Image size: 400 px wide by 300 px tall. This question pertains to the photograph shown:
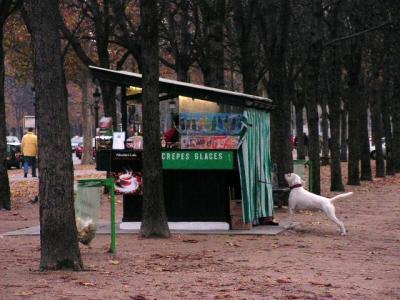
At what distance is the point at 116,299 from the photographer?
7863 mm

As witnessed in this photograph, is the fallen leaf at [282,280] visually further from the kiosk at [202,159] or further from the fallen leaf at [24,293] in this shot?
the kiosk at [202,159]

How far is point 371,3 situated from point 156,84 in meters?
14.4

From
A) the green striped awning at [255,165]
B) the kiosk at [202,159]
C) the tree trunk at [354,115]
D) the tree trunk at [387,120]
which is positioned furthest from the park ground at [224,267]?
the tree trunk at [387,120]

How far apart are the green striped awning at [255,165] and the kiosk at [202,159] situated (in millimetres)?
18

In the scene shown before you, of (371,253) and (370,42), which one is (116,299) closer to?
(371,253)

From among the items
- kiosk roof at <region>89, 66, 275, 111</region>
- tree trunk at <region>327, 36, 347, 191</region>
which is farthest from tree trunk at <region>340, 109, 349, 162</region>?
kiosk roof at <region>89, 66, 275, 111</region>

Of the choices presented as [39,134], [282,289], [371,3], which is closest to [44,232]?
[39,134]

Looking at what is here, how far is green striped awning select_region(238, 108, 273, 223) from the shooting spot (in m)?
14.2

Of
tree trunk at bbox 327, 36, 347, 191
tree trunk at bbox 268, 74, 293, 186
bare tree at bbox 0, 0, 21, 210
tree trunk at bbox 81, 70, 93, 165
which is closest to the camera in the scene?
bare tree at bbox 0, 0, 21, 210

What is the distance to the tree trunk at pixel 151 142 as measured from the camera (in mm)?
12961

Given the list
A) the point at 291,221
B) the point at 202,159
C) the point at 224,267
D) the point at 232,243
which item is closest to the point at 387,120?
the point at 291,221

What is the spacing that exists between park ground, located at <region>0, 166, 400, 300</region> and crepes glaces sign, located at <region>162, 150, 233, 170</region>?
4.23ft

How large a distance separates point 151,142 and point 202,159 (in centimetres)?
148

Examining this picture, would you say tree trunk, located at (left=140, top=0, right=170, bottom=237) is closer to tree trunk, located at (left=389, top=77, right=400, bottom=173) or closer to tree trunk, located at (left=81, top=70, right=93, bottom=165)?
tree trunk, located at (left=389, top=77, right=400, bottom=173)
